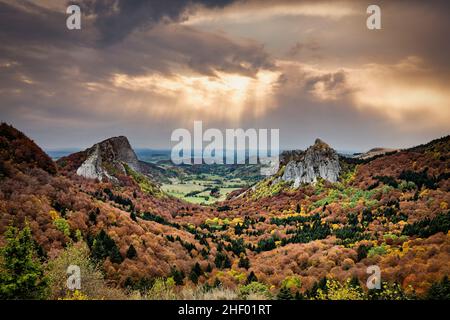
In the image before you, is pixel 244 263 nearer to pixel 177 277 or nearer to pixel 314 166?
pixel 177 277

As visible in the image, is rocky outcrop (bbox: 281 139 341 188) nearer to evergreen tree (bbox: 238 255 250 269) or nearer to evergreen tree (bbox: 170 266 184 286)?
evergreen tree (bbox: 238 255 250 269)

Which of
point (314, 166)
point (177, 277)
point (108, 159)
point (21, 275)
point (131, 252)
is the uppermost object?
point (108, 159)

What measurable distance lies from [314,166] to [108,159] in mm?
110016

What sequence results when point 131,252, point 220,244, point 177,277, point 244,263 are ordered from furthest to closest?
point 220,244 → point 244,263 → point 131,252 → point 177,277

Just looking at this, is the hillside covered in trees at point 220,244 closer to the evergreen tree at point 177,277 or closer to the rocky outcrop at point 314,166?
the evergreen tree at point 177,277

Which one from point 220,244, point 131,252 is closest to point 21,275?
point 131,252

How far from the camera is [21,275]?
2042cm

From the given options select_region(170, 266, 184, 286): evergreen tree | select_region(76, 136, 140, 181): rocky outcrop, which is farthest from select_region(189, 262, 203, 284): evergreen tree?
select_region(76, 136, 140, 181): rocky outcrop

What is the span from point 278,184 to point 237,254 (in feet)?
322

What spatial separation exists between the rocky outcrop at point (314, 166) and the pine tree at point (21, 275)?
14946cm

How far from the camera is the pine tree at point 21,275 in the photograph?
65.4 ft
